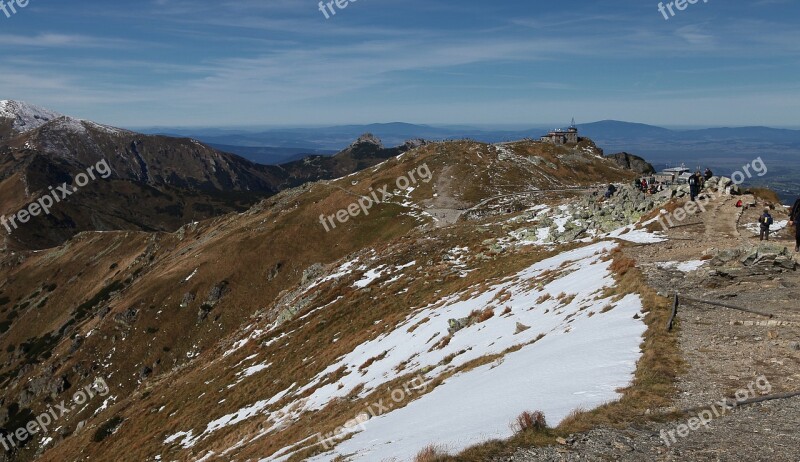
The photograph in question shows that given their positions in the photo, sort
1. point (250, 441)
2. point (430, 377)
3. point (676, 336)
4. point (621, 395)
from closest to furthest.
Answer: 1. point (621, 395)
2. point (676, 336)
3. point (430, 377)
4. point (250, 441)

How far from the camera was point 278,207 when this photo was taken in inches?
5256

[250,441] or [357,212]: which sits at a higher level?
[357,212]

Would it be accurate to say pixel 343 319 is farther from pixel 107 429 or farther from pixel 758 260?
pixel 758 260

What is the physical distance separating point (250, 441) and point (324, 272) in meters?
48.9

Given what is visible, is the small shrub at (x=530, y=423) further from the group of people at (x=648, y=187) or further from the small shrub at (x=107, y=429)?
the small shrub at (x=107, y=429)

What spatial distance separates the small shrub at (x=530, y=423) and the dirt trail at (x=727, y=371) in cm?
87

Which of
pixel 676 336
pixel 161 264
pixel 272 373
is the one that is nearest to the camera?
pixel 676 336

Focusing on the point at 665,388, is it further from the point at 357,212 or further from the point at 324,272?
the point at 357,212

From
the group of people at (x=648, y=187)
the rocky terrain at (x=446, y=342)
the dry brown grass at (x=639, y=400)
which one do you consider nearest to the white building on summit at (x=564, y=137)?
the rocky terrain at (x=446, y=342)

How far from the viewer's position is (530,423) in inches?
491

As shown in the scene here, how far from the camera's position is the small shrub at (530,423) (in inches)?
485

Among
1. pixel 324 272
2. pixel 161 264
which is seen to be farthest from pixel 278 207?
pixel 324 272

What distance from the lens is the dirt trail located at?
11.1 m

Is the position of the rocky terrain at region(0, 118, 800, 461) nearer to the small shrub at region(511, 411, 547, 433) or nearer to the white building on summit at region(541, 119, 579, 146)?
the small shrub at region(511, 411, 547, 433)
